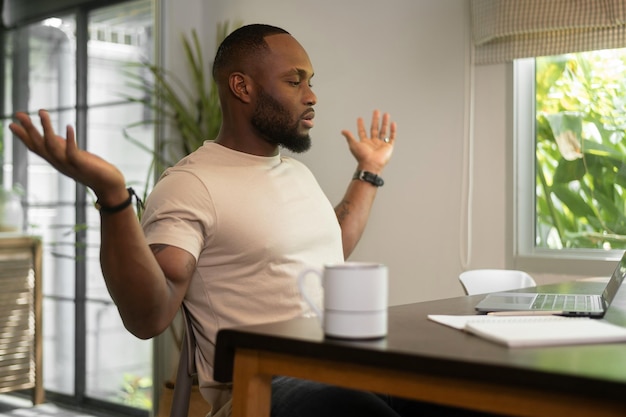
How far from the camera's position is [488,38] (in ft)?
10.7

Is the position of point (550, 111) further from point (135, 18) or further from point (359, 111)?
point (135, 18)

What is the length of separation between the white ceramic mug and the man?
300 millimetres

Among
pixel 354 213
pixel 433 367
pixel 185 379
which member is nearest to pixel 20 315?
pixel 354 213

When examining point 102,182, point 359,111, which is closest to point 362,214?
point 102,182

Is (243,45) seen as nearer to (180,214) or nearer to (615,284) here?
(180,214)

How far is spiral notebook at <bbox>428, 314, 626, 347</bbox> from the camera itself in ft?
3.43

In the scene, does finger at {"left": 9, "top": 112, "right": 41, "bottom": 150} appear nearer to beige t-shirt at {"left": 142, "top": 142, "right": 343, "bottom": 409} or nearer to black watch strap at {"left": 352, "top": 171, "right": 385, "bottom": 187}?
beige t-shirt at {"left": 142, "top": 142, "right": 343, "bottom": 409}

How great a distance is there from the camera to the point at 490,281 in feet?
8.39

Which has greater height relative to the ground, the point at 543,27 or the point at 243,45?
the point at 543,27

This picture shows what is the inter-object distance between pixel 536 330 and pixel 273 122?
0.97 m

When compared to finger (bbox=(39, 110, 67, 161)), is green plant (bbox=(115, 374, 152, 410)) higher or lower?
lower

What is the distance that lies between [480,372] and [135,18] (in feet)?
12.0

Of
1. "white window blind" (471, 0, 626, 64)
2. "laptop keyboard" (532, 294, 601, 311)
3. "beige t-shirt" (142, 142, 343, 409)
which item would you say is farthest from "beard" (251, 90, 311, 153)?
"white window blind" (471, 0, 626, 64)

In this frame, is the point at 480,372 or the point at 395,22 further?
the point at 395,22
